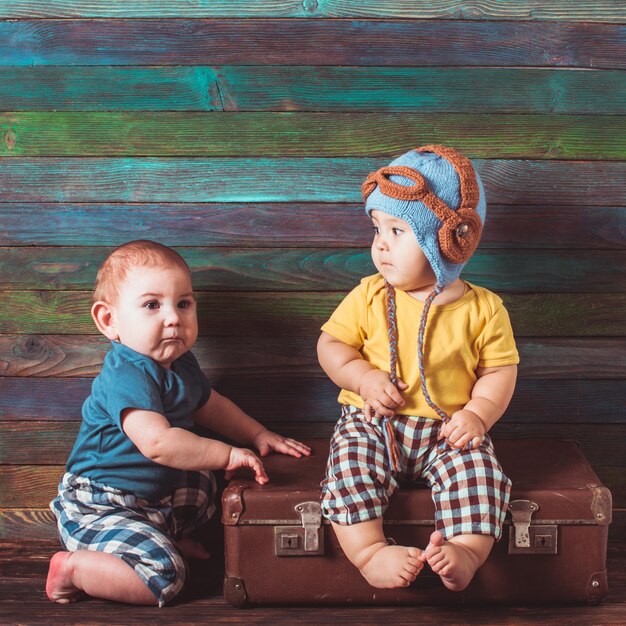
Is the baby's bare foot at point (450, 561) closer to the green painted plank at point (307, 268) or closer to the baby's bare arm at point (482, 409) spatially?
the baby's bare arm at point (482, 409)

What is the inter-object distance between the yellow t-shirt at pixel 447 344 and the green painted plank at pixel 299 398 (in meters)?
0.30

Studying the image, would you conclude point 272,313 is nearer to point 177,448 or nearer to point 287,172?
point 287,172

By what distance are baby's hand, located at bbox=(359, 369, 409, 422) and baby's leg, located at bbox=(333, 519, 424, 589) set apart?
0.26m

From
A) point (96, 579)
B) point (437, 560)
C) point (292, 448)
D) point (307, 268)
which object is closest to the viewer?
point (437, 560)

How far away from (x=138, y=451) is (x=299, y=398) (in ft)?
1.68

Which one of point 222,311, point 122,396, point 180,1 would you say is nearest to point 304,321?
point 222,311

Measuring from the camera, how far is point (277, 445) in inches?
82.7

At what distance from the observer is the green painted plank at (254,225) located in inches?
85.6

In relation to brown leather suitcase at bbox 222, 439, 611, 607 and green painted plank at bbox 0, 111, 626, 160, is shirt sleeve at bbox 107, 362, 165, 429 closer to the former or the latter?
brown leather suitcase at bbox 222, 439, 611, 607

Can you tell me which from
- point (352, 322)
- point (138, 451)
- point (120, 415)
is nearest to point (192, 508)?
point (138, 451)

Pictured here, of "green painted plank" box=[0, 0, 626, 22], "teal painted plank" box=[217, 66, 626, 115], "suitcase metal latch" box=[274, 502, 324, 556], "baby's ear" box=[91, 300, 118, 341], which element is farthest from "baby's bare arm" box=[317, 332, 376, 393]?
"green painted plank" box=[0, 0, 626, 22]

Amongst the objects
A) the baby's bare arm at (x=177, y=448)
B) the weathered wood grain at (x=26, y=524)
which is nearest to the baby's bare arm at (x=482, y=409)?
the baby's bare arm at (x=177, y=448)

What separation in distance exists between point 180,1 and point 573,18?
1078mm

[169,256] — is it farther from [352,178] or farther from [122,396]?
[352,178]
